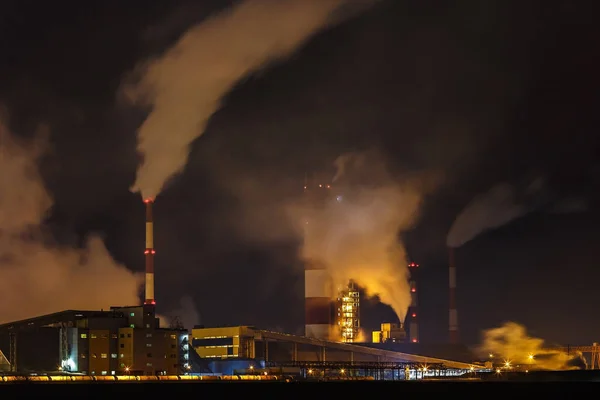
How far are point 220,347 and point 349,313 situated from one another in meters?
25.3

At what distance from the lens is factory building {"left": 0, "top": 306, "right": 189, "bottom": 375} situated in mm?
112812

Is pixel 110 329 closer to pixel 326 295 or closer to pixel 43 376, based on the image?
pixel 43 376

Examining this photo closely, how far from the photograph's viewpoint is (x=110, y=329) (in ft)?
385

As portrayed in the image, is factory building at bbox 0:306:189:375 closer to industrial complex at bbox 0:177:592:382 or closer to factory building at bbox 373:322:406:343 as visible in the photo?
industrial complex at bbox 0:177:592:382

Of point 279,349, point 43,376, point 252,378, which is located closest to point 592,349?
point 279,349

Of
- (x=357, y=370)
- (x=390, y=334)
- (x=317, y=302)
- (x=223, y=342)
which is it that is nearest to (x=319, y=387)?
(x=357, y=370)

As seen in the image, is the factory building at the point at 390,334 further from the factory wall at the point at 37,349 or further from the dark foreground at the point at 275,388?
the factory wall at the point at 37,349

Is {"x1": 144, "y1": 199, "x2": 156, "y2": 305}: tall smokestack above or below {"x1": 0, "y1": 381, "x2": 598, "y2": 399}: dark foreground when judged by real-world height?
Answer: above

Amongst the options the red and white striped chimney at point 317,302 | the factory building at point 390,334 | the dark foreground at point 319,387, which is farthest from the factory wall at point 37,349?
the factory building at point 390,334

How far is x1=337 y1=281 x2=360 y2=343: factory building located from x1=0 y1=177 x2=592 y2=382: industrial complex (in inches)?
5.8

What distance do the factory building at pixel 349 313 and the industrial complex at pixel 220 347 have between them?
15 cm

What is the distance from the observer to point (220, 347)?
14462 cm

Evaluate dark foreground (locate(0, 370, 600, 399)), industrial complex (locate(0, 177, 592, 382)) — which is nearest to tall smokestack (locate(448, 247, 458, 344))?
industrial complex (locate(0, 177, 592, 382))

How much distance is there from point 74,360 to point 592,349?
7882 centimetres
